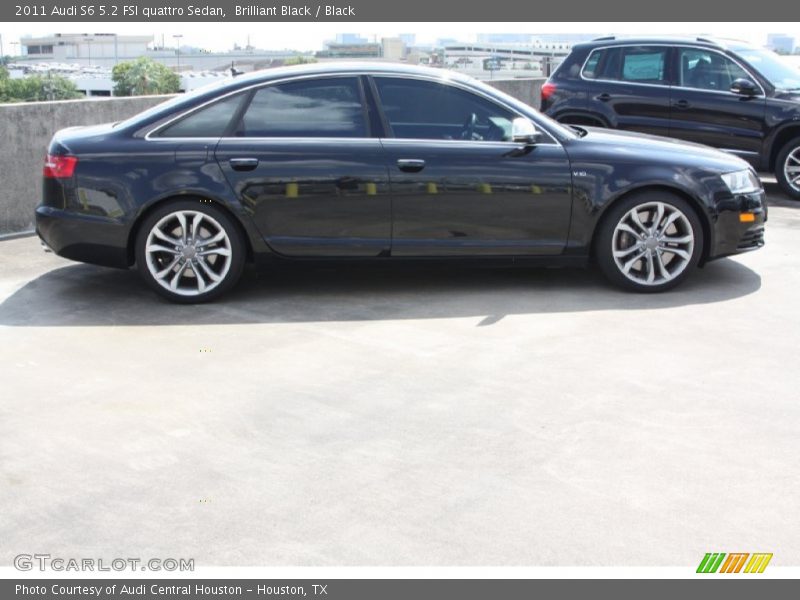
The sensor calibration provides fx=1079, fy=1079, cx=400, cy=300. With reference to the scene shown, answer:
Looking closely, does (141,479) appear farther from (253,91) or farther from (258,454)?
(253,91)

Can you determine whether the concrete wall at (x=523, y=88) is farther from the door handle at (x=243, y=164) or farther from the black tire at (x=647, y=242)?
the door handle at (x=243, y=164)

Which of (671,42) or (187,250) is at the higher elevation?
(671,42)

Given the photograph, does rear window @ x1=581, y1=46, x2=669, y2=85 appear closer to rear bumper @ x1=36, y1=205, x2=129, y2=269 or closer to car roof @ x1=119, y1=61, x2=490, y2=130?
car roof @ x1=119, y1=61, x2=490, y2=130


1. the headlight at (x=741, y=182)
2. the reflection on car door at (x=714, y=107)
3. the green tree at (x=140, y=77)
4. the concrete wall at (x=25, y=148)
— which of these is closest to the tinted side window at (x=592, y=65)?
the reflection on car door at (x=714, y=107)

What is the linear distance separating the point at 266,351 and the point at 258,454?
5.09ft

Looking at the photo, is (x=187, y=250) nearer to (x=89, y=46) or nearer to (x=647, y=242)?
(x=647, y=242)

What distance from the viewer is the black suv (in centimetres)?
1156

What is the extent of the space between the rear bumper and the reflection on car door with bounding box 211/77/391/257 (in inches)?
32.8

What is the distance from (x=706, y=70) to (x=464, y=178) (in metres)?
5.89

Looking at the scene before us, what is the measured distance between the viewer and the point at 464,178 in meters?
7.14

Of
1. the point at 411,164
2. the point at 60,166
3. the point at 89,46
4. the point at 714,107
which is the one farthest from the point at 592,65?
the point at 89,46

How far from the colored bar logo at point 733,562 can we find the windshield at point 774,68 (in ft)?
29.6

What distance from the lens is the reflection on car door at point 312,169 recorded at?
701 cm

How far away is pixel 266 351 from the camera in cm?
604
